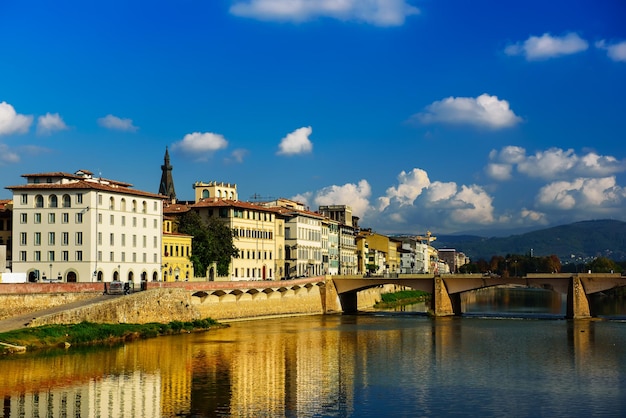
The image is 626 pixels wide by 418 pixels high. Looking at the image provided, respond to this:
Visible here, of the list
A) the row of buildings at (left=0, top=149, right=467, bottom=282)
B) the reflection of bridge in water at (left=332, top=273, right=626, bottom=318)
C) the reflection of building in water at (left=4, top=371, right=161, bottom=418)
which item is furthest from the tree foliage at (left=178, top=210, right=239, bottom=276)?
the reflection of building in water at (left=4, top=371, right=161, bottom=418)

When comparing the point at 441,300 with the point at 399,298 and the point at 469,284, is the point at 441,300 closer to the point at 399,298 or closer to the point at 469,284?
the point at 469,284

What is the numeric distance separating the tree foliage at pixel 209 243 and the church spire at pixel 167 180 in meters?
63.7

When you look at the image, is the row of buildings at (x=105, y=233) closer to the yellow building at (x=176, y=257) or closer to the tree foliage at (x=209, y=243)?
the yellow building at (x=176, y=257)

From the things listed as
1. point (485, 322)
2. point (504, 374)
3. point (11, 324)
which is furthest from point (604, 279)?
point (11, 324)

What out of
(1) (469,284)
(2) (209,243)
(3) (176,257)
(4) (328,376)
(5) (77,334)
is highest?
(2) (209,243)

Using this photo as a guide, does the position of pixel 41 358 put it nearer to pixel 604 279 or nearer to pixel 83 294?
pixel 83 294

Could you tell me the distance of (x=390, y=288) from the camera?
489 ft

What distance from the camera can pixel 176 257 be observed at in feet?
319

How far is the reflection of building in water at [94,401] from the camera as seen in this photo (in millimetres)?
40594

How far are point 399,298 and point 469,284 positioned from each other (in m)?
44.4

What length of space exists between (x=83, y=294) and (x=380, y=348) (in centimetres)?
2423

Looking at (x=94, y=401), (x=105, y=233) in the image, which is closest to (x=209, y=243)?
(x=105, y=233)

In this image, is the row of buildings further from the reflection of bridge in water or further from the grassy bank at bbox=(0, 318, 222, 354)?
the grassy bank at bbox=(0, 318, 222, 354)

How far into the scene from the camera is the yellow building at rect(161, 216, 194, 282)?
9625 cm
